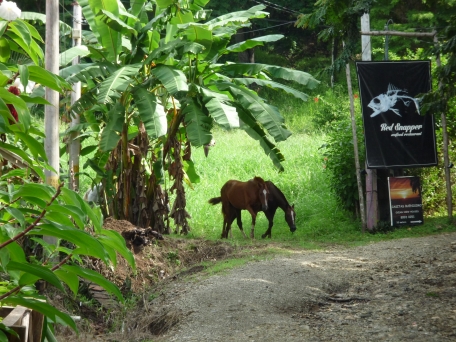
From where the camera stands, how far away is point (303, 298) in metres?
8.67

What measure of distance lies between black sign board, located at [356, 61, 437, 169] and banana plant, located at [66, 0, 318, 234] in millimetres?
1969

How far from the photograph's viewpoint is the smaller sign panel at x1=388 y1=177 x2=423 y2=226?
47.8 feet

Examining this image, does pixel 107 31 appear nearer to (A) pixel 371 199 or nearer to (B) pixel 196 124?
(B) pixel 196 124

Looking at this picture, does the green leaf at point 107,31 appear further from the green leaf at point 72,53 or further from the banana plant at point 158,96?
the green leaf at point 72,53

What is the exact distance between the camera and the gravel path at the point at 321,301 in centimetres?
715

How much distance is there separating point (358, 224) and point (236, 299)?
748 cm

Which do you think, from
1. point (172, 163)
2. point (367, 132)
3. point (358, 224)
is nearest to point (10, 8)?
point (172, 163)

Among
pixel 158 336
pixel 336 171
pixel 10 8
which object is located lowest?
pixel 158 336

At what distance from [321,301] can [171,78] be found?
458 centimetres

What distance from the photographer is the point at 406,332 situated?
6.85 metres

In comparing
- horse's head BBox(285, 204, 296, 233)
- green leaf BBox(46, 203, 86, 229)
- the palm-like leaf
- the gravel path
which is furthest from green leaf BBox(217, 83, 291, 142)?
green leaf BBox(46, 203, 86, 229)

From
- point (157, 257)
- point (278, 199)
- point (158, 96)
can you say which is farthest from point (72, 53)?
point (278, 199)

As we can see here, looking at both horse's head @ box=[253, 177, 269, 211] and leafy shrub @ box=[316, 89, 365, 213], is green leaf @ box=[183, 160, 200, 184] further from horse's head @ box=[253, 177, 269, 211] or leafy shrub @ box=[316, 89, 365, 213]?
leafy shrub @ box=[316, 89, 365, 213]

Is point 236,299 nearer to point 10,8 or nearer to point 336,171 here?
point 10,8
